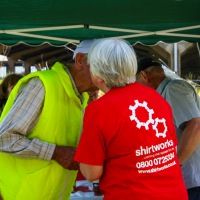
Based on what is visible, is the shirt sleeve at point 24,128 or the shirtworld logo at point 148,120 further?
the shirt sleeve at point 24,128

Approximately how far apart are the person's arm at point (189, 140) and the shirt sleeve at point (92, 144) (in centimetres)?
99

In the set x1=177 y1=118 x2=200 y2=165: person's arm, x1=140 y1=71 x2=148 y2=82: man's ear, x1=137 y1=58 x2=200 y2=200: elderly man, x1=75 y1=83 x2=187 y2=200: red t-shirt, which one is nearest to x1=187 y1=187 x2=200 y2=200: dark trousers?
x1=137 y1=58 x2=200 y2=200: elderly man

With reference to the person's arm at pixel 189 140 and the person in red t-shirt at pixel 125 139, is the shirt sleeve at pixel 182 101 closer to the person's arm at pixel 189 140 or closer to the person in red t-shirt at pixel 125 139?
the person's arm at pixel 189 140

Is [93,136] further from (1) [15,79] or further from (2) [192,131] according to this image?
(1) [15,79]

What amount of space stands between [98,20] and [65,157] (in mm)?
1411

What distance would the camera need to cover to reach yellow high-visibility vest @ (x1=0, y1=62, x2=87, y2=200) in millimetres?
1957

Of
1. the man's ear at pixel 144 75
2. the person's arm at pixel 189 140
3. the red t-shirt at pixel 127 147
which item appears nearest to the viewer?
the red t-shirt at pixel 127 147

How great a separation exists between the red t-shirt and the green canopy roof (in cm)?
105

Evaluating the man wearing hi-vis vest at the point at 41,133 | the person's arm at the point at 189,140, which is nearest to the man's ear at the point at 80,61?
the man wearing hi-vis vest at the point at 41,133

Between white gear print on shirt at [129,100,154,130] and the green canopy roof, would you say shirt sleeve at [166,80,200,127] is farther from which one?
white gear print on shirt at [129,100,154,130]

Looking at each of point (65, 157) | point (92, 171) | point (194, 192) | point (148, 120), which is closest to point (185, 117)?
point (194, 192)

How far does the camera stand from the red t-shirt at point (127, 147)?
58.4 inches

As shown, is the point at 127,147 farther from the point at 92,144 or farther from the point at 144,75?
the point at 144,75

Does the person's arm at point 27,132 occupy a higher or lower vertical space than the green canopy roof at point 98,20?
lower
